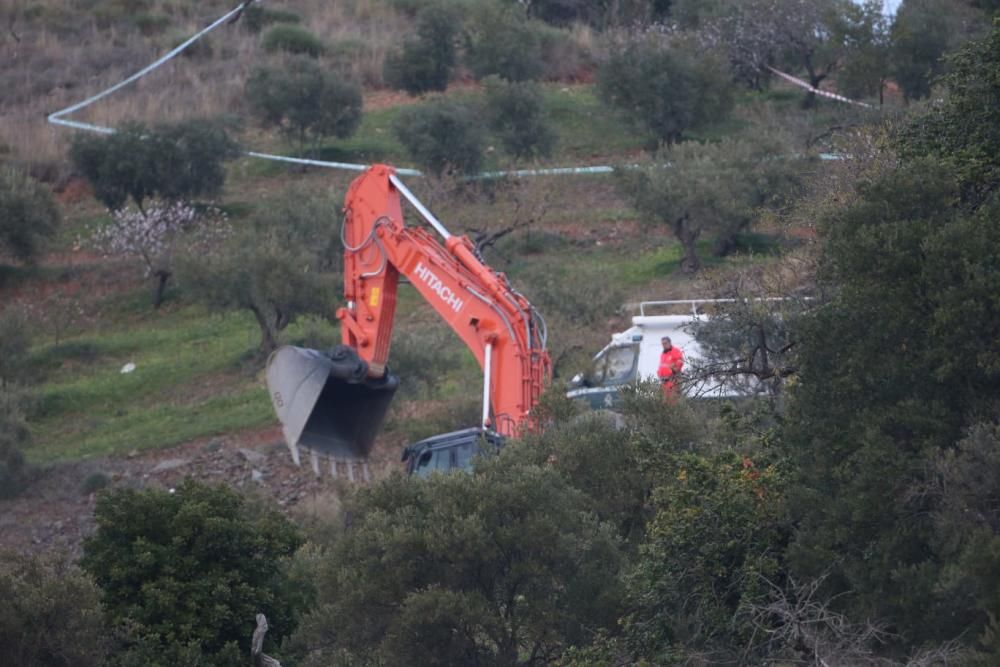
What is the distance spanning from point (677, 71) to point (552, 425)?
22.4 metres

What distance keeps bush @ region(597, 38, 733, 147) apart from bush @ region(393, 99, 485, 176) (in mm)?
4542

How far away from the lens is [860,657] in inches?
358

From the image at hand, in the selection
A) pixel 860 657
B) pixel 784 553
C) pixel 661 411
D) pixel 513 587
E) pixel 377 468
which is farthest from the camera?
pixel 377 468

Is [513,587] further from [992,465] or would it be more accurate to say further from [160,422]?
[160,422]

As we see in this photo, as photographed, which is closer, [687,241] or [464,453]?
[464,453]

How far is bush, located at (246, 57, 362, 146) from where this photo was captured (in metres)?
37.7

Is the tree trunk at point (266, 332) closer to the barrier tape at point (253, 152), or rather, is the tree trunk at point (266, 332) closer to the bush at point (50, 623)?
the barrier tape at point (253, 152)

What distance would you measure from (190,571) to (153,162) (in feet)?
79.0

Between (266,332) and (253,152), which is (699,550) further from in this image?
(253,152)

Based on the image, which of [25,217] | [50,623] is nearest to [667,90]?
[25,217]

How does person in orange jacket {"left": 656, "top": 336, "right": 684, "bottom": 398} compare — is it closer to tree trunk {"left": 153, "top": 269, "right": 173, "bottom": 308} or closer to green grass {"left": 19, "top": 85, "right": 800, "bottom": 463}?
green grass {"left": 19, "top": 85, "right": 800, "bottom": 463}

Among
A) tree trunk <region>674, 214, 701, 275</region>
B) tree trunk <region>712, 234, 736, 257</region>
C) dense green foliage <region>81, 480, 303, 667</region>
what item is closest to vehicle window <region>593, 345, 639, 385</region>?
tree trunk <region>674, 214, 701, 275</region>

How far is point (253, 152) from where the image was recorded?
40.0 m

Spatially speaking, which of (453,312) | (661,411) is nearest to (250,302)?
(453,312)
